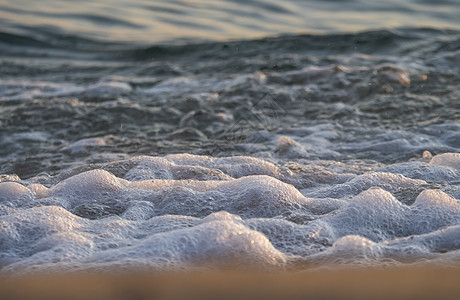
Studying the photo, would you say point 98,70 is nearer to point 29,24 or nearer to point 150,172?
point 29,24

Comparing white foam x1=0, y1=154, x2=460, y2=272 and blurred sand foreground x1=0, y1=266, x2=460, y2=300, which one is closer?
blurred sand foreground x1=0, y1=266, x2=460, y2=300

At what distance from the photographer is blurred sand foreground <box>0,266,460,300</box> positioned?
0.62m

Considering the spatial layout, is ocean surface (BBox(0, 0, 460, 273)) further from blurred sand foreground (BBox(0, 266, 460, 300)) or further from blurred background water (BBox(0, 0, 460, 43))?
blurred sand foreground (BBox(0, 266, 460, 300))

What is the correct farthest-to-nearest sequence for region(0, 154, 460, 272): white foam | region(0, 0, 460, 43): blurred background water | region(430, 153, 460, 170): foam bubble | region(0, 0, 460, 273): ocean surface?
region(0, 0, 460, 43): blurred background water
region(430, 153, 460, 170): foam bubble
region(0, 0, 460, 273): ocean surface
region(0, 154, 460, 272): white foam

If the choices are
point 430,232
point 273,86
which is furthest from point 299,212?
point 273,86

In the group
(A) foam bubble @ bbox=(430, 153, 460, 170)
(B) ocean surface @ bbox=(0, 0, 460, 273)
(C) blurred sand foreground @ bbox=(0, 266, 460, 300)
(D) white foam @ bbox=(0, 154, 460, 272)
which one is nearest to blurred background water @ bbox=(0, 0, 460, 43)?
(B) ocean surface @ bbox=(0, 0, 460, 273)

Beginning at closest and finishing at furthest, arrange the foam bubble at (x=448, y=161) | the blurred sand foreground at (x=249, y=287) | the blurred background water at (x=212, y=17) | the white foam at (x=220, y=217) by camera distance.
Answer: the blurred sand foreground at (x=249, y=287)
the white foam at (x=220, y=217)
the foam bubble at (x=448, y=161)
the blurred background water at (x=212, y=17)

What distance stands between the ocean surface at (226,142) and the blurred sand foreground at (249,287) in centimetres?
94

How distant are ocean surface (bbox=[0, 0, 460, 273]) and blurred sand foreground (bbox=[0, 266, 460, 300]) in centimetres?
94

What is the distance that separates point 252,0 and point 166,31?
206 centimetres

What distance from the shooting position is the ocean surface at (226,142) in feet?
5.92

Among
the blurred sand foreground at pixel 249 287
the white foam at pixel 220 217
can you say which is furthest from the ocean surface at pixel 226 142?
the blurred sand foreground at pixel 249 287

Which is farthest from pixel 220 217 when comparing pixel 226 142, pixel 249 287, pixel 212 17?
pixel 212 17

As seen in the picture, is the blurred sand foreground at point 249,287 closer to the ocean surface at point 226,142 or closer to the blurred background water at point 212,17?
the ocean surface at point 226,142
